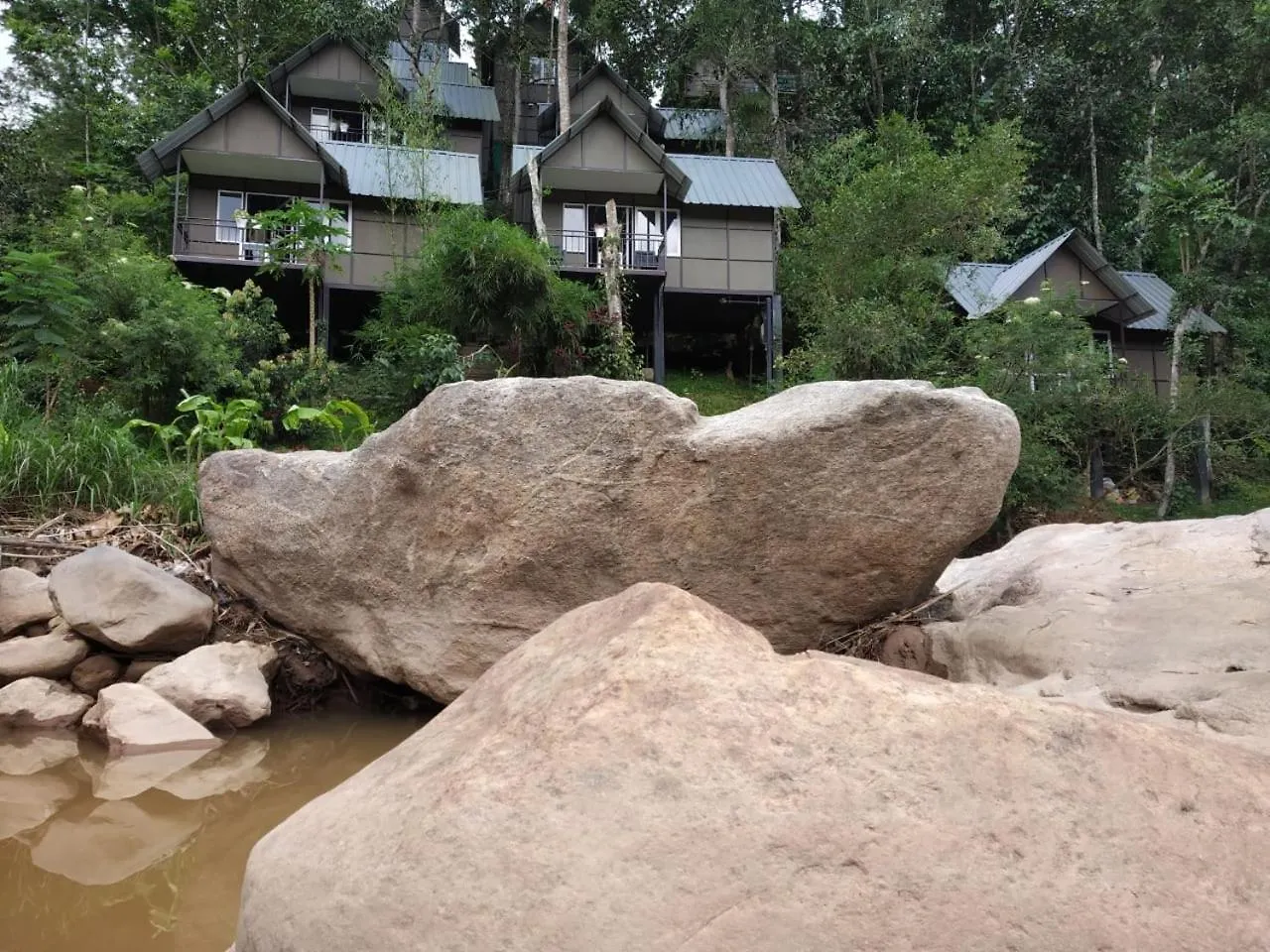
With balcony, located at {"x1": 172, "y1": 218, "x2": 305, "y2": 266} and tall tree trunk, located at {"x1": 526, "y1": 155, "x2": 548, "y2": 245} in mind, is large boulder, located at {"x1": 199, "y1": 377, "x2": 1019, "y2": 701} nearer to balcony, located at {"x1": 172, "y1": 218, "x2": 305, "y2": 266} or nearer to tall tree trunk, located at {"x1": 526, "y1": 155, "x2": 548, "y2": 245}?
balcony, located at {"x1": 172, "y1": 218, "x2": 305, "y2": 266}

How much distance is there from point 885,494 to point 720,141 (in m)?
22.3

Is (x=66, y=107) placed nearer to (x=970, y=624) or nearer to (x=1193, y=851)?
(x=970, y=624)

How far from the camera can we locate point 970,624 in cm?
433

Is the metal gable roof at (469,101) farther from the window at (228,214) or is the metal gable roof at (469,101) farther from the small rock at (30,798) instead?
the small rock at (30,798)

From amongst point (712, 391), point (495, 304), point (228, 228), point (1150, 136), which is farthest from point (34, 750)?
point (1150, 136)

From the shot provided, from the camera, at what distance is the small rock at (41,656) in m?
4.93

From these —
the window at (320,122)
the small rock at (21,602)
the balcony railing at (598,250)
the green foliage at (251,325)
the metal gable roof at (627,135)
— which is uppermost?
the window at (320,122)

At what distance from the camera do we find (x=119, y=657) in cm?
513

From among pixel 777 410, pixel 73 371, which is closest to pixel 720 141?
pixel 73 371

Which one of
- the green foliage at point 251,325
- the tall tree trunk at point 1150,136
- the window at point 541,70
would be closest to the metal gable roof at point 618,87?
the window at point 541,70

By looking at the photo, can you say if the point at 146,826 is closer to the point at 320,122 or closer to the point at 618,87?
the point at 320,122

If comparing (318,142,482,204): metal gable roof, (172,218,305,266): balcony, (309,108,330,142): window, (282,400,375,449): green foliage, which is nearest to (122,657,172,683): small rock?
(282,400,375,449): green foliage

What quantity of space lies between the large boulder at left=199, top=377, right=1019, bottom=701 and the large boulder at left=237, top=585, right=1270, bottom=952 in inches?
94.2

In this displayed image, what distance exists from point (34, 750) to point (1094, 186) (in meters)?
25.5
